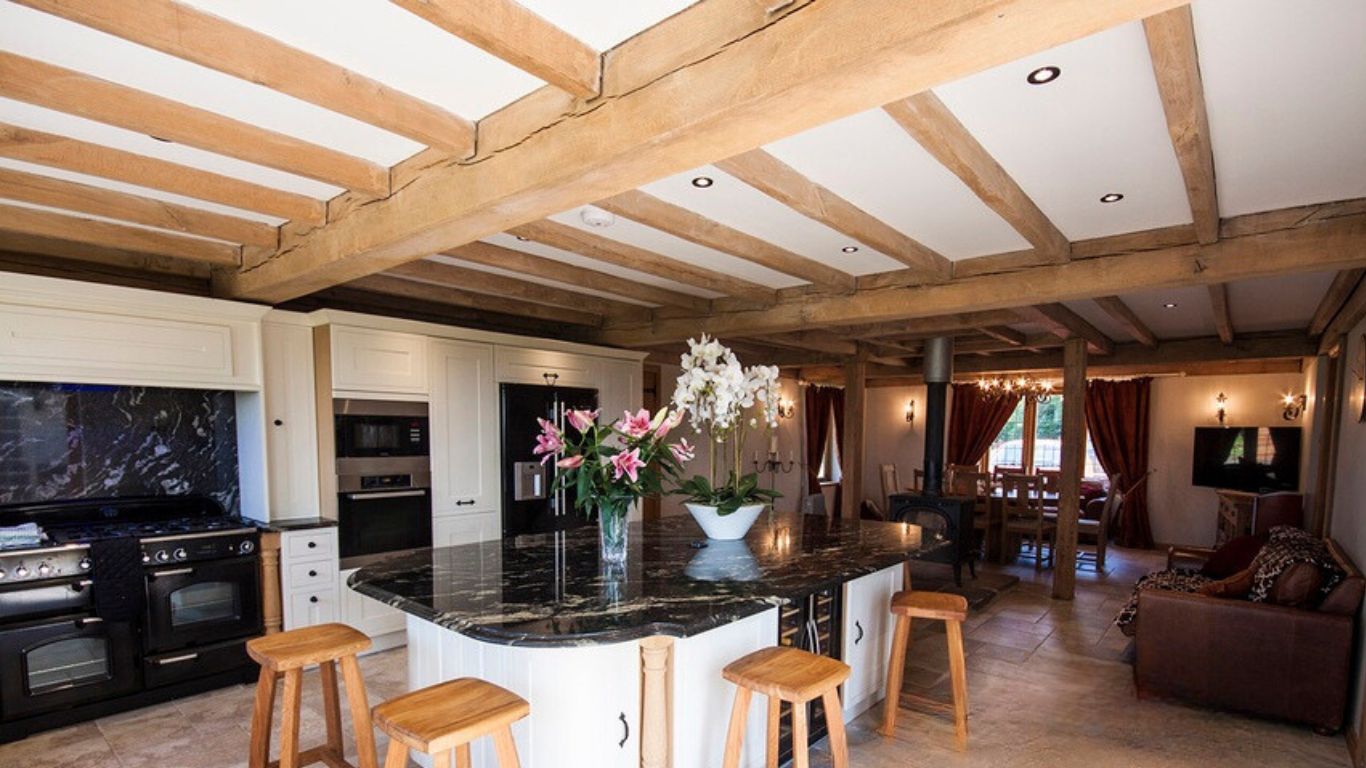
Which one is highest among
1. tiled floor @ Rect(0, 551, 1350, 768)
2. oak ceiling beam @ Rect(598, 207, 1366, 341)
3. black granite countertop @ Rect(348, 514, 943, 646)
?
oak ceiling beam @ Rect(598, 207, 1366, 341)

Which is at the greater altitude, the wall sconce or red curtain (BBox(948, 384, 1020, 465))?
the wall sconce

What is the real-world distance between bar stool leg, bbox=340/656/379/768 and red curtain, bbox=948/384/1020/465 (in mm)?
8846

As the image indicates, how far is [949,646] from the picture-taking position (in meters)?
2.86

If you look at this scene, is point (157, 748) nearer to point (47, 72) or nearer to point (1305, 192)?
point (47, 72)

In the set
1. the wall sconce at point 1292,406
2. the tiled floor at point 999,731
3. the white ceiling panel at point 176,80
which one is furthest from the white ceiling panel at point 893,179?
the wall sconce at point 1292,406

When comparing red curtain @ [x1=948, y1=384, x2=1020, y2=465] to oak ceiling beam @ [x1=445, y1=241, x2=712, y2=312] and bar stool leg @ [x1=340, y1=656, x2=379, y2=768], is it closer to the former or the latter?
oak ceiling beam @ [x1=445, y1=241, x2=712, y2=312]

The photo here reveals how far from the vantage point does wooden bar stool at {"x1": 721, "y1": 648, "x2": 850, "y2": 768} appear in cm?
197

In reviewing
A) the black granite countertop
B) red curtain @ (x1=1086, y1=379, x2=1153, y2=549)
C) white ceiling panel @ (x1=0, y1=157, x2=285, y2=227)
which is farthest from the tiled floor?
red curtain @ (x1=1086, y1=379, x2=1153, y2=549)

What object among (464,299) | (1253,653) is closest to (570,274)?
(464,299)

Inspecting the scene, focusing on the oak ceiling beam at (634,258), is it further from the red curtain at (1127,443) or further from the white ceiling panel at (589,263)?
the red curtain at (1127,443)

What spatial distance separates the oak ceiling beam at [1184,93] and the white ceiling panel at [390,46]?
1533 mm

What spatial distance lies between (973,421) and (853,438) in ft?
11.8

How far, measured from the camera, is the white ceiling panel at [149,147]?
1984 mm

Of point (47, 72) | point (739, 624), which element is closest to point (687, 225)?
point (739, 624)
